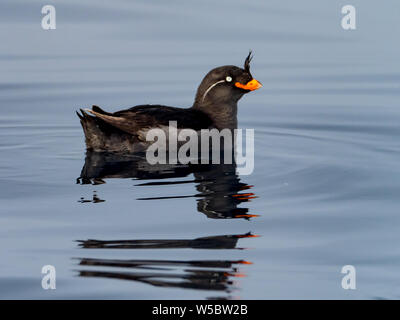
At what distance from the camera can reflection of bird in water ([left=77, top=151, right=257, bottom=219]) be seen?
8227mm

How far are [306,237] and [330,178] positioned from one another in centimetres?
199

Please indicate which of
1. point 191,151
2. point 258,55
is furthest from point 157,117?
point 258,55

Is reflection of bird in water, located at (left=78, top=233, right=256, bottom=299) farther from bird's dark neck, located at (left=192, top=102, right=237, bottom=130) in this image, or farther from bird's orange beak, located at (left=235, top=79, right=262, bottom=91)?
bird's orange beak, located at (left=235, top=79, right=262, bottom=91)

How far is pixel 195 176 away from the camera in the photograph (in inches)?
370

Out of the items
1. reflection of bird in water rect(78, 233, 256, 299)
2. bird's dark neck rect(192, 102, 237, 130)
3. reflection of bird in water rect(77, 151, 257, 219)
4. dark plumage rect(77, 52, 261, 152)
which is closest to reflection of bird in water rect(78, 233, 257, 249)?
reflection of bird in water rect(78, 233, 256, 299)

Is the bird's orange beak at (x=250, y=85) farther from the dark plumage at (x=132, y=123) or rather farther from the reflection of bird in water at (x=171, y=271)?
the reflection of bird in water at (x=171, y=271)

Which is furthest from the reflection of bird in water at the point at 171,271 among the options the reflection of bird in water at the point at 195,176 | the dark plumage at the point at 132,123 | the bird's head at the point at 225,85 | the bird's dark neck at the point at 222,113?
the bird's head at the point at 225,85

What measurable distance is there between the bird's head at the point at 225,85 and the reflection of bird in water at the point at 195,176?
139 cm

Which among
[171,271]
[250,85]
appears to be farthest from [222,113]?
[171,271]

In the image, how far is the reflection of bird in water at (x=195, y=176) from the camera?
27.0ft

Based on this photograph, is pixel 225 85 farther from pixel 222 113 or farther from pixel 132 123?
pixel 132 123

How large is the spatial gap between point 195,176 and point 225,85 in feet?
7.17

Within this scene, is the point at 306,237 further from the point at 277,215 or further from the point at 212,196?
the point at 212,196
